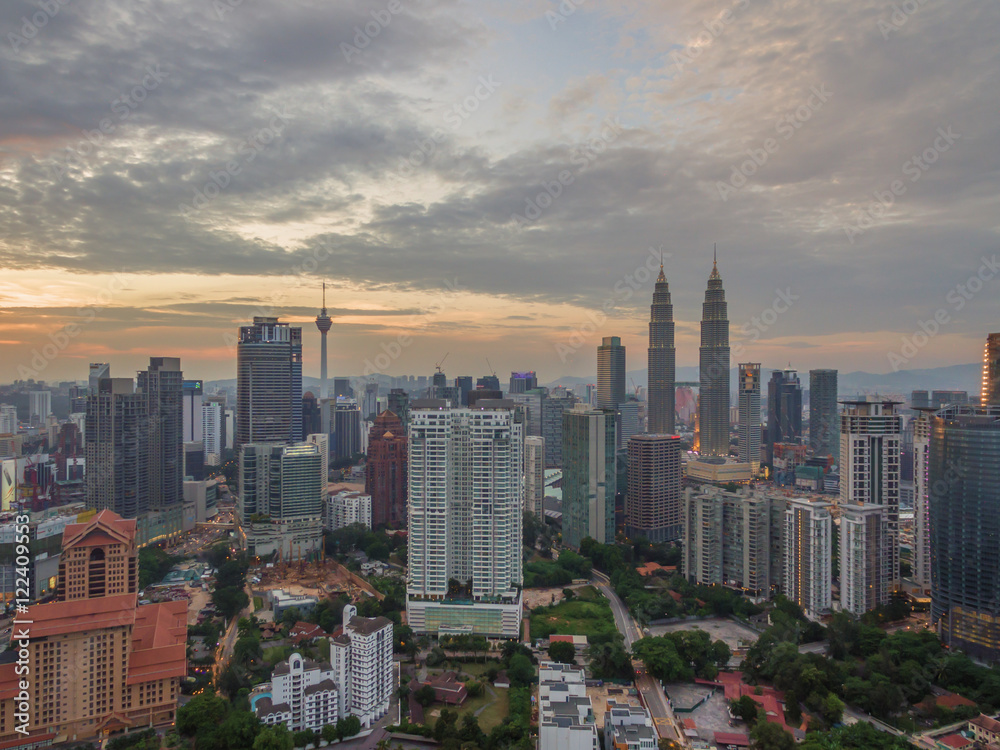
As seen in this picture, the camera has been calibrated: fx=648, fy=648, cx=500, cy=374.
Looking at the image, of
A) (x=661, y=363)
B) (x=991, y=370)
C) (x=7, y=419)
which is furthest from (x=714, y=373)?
(x=7, y=419)

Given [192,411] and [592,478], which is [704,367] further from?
[192,411]

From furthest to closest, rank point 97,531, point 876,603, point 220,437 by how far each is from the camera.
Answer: point 220,437
point 876,603
point 97,531

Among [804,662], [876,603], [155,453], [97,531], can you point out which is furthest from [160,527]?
[876,603]

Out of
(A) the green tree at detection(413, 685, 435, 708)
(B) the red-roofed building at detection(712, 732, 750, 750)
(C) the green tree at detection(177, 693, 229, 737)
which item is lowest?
(B) the red-roofed building at detection(712, 732, 750, 750)

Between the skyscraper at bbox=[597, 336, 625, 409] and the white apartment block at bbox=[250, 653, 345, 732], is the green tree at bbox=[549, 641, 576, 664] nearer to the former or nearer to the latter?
the white apartment block at bbox=[250, 653, 345, 732]

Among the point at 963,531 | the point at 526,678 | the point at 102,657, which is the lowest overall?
the point at 526,678

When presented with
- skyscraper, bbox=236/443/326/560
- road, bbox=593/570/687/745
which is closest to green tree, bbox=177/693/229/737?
road, bbox=593/570/687/745

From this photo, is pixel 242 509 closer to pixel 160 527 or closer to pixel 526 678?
pixel 160 527
